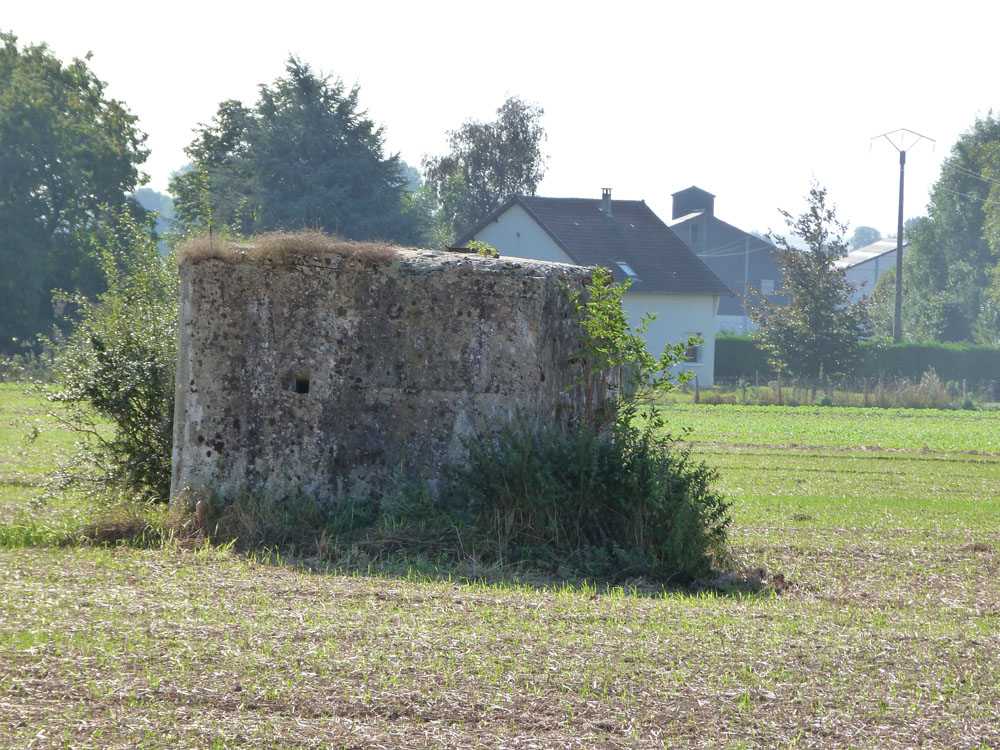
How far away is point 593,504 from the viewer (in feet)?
31.2

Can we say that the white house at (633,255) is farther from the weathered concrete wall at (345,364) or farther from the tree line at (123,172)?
the weathered concrete wall at (345,364)

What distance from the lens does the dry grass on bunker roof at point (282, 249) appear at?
379 inches

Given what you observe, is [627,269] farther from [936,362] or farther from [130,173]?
[130,173]

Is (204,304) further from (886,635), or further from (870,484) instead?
(870,484)

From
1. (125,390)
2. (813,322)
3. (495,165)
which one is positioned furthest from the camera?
(495,165)

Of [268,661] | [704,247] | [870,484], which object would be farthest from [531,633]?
[704,247]

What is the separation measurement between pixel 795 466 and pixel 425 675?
15.0 meters

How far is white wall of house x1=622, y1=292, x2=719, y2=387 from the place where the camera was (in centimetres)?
4922

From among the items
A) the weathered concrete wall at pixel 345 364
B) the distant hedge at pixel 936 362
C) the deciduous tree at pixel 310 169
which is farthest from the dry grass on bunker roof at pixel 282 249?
the distant hedge at pixel 936 362

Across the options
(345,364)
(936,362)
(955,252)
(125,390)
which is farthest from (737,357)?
(345,364)

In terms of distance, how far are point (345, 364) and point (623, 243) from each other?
43.8 meters

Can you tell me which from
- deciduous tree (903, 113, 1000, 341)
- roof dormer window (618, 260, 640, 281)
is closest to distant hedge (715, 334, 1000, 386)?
roof dormer window (618, 260, 640, 281)

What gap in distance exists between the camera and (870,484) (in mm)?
16812

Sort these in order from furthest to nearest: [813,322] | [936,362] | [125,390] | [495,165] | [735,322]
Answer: [735,322], [495,165], [936,362], [813,322], [125,390]
